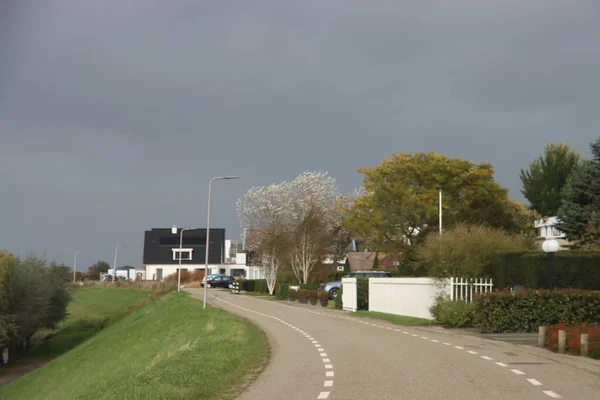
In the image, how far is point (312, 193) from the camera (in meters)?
81.2

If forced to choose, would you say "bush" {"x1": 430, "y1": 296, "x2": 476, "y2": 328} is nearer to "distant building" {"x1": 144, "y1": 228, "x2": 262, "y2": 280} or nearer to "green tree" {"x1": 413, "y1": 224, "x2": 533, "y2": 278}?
"green tree" {"x1": 413, "y1": 224, "x2": 533, "y2": 278}

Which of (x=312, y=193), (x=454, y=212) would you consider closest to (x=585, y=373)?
(x=454, y=212)

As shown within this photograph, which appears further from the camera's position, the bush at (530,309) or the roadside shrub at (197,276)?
the roadside shrub at (197,276)

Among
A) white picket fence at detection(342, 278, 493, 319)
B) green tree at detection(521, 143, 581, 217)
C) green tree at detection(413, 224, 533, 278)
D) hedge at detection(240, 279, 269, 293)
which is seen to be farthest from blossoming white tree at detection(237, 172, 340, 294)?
green tree at detection(413, 224, 533, 278)

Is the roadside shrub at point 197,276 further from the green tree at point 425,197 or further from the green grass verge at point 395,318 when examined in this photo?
the green grass verge at point 395,318

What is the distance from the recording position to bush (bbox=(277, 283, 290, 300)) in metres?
59.3

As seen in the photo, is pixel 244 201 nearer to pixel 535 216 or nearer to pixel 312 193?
pixel 312 193

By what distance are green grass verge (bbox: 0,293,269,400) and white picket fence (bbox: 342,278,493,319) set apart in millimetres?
7134

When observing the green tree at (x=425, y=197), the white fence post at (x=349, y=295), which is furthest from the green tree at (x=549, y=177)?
the white fence post at (x=349, y=295)

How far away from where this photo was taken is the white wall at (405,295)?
1164 inches

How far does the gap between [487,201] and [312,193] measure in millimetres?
23339

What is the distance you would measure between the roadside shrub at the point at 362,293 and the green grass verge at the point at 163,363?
28.3ft

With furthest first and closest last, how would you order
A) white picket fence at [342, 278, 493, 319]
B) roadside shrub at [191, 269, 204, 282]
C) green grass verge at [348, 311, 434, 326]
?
roadside shrub at [191, 269, 204, 282] → green grass verge at [348, 311, 434, 326] → white picket fence at [342, 278, 493, 319]

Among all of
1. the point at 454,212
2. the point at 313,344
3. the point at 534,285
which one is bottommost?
the point at 313,344
